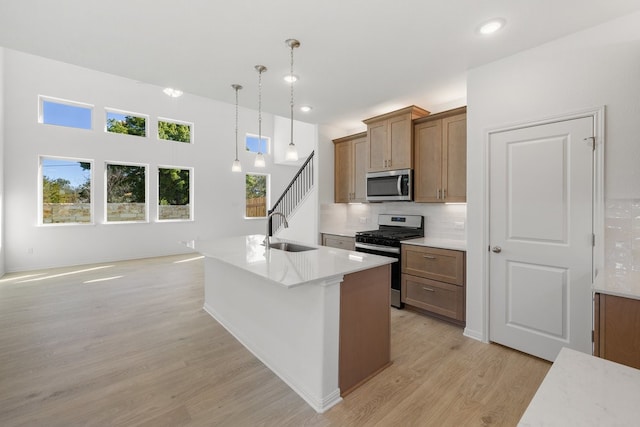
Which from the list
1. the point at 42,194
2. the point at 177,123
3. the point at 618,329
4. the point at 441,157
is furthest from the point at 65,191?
the point at 618,329

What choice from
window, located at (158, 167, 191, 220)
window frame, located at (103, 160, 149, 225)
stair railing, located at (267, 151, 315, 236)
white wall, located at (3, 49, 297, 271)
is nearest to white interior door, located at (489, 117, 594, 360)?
white wall, located at (3, 49, 297, 271)

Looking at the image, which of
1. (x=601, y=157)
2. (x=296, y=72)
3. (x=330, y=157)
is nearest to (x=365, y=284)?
(x=601, y=157)

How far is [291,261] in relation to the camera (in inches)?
89.3

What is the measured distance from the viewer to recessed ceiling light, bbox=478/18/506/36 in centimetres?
211

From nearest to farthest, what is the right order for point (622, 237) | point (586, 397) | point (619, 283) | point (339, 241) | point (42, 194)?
1. point (586, 397)
2. point (619, 283)
3. point (622, 237)
4. point (339, 241)
5. point (42, 194)

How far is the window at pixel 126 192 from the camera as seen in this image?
648 centimetres

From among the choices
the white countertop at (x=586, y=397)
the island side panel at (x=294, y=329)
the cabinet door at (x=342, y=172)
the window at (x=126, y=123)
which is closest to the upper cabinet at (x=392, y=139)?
the cabinet door at (x=342, y=172)

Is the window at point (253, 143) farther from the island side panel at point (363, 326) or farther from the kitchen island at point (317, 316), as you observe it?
the island side panel at point (363, 326)

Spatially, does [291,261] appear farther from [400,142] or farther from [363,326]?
[400,142]

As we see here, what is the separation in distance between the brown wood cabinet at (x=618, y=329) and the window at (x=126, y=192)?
787 cm

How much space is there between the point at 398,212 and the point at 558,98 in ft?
7.59

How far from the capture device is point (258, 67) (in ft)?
9.31

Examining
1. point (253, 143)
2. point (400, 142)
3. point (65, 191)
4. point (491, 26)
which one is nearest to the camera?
point (491, 26)

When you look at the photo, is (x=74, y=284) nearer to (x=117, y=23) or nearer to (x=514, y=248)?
(x=117, y=23)
